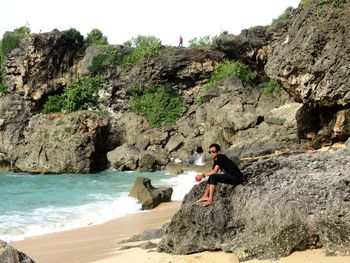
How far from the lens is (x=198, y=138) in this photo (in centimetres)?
3120

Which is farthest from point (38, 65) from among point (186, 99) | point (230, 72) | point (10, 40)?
point (230, 72)

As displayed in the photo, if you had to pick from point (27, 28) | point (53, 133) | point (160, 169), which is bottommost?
point (160, 169)

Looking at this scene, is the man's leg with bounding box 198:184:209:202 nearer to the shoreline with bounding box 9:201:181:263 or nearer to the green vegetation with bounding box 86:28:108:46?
the shoreline with bounding box 9:201:181:263

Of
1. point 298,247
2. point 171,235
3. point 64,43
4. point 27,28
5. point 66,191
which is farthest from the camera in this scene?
point 27,28

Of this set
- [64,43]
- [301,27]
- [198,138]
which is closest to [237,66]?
[198,138]

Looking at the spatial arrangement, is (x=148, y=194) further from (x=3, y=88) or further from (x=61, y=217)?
(x=3, y=88)

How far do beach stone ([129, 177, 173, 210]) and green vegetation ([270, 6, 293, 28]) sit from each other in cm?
2245

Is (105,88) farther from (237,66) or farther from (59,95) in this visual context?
(237,66)

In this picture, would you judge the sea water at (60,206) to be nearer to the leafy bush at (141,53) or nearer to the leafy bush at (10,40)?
the leafy bush at (141,53)

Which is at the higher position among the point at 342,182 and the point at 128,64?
the point at 128,64

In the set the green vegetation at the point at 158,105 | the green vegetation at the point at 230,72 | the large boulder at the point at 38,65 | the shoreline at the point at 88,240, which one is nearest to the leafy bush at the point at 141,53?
the green vegetation at the point at 158,105

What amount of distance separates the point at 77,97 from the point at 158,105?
22.4ft

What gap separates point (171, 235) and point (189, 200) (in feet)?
2.47

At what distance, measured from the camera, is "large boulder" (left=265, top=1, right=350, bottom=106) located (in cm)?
1527
